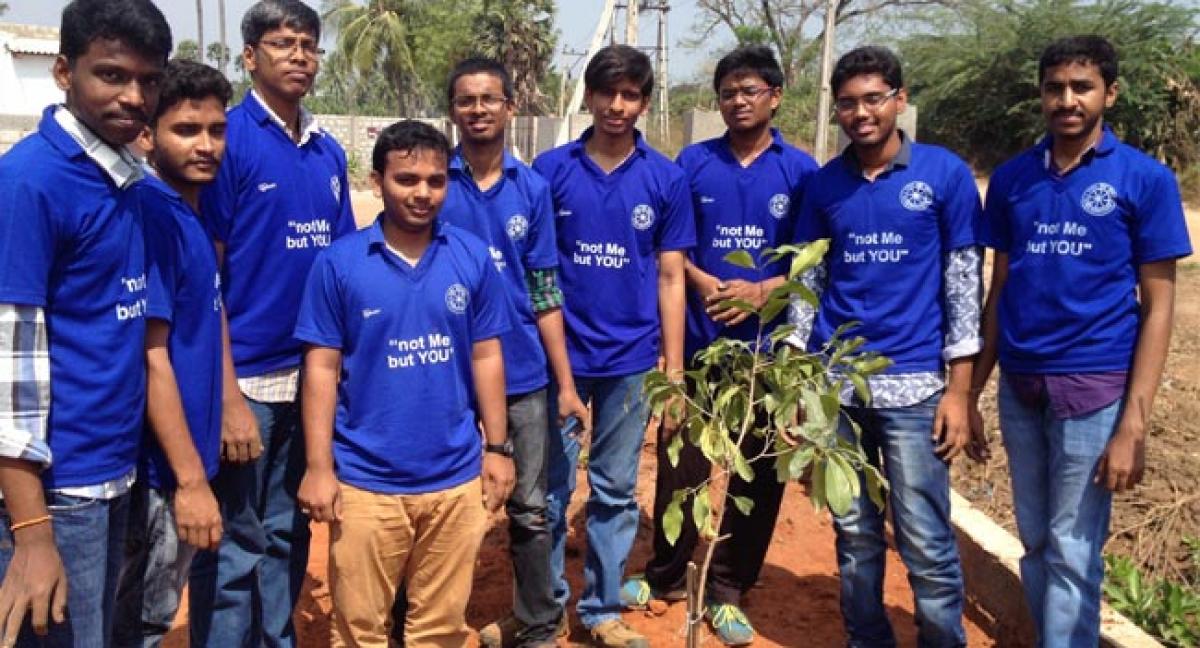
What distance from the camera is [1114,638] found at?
335cm

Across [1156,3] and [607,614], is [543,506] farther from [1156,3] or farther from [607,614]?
[1156,3]

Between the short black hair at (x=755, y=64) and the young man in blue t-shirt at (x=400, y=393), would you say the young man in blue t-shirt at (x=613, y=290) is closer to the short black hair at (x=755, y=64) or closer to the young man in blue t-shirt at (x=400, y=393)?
the short black hair at (x=755, y=64)

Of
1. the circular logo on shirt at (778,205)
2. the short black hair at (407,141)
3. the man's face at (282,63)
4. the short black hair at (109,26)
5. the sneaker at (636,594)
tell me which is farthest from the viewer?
the sneaker at (636,594)

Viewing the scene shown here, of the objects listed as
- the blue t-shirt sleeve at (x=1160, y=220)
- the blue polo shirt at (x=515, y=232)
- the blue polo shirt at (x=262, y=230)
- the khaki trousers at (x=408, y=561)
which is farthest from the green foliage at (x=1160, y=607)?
the blue polo shirt at (x=262, y=230)

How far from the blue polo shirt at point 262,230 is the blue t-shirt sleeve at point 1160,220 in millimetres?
2326

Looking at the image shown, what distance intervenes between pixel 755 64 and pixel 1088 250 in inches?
51.5

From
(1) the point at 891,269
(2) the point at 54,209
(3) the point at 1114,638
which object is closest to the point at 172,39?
(2) the point at 54,209

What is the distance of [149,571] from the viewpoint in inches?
99.9

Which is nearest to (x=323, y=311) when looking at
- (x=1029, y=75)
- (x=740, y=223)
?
(x=740, y=223)

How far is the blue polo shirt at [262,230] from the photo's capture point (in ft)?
9.32

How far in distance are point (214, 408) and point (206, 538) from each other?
326 millimetres

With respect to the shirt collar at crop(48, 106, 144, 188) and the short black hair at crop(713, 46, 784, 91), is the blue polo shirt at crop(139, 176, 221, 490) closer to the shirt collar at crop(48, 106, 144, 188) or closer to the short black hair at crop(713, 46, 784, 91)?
the shirt collar at crop(48, 106, 144, 188)

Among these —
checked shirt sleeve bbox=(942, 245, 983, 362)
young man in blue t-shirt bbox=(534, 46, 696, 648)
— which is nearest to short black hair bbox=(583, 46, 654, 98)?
young man in blue t-shirt bbox=(534, 46, 696, 648)

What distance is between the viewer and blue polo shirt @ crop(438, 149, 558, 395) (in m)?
3.24
